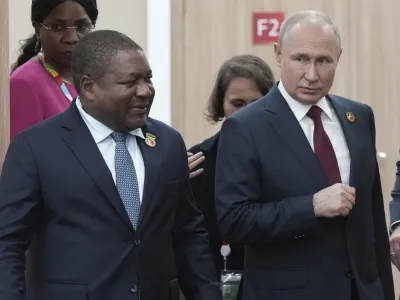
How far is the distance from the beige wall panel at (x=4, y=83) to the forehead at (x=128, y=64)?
0.49 metres

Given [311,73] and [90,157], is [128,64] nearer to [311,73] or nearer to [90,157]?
[90,157]

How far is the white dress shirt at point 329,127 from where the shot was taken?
3.21 metres

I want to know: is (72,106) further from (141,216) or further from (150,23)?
(150,23)

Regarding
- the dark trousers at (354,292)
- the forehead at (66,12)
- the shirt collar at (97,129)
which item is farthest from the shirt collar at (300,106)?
the forehead at (66,12)

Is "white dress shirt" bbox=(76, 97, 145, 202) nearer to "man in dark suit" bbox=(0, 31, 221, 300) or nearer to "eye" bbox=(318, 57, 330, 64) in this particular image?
"man in dark suit" bbox=(0, 31, 221, 300)

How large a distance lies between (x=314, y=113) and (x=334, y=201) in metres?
0.36

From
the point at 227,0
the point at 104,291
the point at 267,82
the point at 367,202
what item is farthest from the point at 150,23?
the point at 104,291

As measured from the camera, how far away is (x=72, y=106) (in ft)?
9.74

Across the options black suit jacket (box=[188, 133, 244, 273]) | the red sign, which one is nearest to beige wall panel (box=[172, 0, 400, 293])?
the red sign

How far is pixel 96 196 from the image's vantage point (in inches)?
111

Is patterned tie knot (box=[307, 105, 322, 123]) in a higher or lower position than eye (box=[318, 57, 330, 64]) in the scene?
lower

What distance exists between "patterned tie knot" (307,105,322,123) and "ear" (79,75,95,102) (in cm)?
75

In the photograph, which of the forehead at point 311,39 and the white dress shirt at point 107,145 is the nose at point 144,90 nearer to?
the white dress shirt at point 107,145

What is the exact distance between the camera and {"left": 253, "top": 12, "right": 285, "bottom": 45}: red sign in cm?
591
